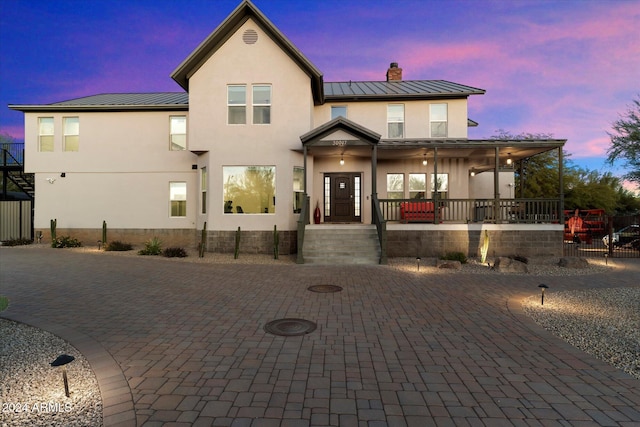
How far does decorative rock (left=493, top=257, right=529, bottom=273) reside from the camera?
1055 cm

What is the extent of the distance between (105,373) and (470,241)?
13.2 meters

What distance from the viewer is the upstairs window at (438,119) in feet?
54.6

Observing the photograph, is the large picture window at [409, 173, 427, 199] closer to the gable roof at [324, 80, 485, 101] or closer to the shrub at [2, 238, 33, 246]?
the gable roof at [324, 80, 485, 101]

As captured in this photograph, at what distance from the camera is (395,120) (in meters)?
16.8

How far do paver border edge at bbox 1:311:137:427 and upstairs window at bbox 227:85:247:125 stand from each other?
10658 millimetres

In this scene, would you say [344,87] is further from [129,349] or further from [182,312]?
[129,349]

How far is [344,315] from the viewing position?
6070 mm

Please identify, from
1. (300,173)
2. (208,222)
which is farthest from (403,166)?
(208,222)

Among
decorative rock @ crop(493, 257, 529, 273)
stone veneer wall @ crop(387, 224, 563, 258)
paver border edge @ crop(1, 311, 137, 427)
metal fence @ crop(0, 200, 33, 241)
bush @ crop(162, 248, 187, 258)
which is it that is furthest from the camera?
metal fence @ crop(0, 200, 33, 241)

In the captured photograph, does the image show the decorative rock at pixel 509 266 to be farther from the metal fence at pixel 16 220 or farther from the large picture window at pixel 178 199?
the metal fence at pixel 16 220

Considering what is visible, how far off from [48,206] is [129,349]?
17.2 metres

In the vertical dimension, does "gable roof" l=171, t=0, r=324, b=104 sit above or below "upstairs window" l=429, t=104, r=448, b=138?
above

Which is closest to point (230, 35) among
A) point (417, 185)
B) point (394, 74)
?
point (394, 74)

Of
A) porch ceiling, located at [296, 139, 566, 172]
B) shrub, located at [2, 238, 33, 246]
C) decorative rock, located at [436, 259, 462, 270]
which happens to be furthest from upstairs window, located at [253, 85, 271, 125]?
shrub, located at [2, 238, 33, 246]
